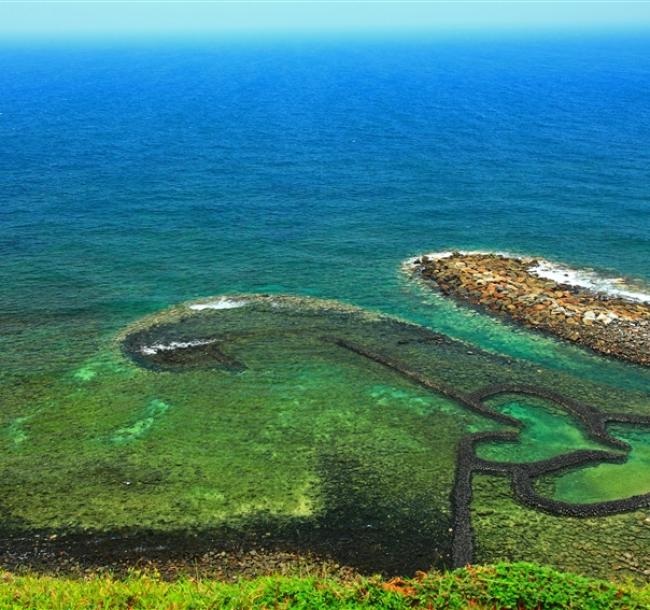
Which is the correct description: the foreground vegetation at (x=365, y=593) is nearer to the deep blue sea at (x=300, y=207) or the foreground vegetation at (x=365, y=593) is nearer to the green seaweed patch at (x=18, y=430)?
the green seaweed patch at (x=18, y=430)

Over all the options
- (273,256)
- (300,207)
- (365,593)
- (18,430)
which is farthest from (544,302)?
(300,207)

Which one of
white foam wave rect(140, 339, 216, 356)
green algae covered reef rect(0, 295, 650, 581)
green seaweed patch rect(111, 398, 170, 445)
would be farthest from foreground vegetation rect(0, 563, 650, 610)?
white foam wave rect(140, 339, 216, 356)

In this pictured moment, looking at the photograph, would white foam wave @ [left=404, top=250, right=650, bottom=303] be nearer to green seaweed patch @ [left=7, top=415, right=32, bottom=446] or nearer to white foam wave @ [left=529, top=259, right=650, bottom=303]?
white foam wave @ [left=529, top=259, right=650, bottom=303]

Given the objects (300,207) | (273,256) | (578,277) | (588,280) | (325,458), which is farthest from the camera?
(300,207)

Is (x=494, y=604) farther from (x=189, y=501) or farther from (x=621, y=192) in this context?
(x=621, y=192)

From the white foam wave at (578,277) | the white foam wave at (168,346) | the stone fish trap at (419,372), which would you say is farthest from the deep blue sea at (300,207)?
the white foam wave at (168,346)

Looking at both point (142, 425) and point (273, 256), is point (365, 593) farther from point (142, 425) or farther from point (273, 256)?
point (273, 256)
